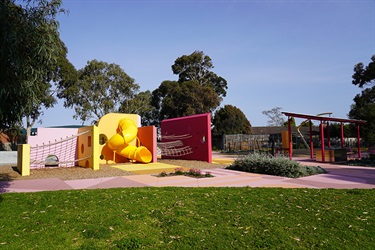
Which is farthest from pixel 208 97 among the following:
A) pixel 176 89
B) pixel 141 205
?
pixel 141 205

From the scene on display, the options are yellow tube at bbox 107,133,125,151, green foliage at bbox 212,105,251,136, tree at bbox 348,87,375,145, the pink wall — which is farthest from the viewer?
green foliage at bbox 212,105,251,136

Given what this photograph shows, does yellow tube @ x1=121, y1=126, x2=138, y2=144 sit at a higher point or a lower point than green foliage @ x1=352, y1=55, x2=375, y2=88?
lower

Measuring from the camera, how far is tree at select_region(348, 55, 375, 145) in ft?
75.7

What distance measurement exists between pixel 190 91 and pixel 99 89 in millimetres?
12340

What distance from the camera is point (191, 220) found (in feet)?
15.0

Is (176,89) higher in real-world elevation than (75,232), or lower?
higher

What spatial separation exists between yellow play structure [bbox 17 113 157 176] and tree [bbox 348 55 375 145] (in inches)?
755

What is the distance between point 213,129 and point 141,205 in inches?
1556

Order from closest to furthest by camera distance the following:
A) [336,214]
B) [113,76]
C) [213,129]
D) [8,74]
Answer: [336,214], [8,74], [113,76], [213,129]

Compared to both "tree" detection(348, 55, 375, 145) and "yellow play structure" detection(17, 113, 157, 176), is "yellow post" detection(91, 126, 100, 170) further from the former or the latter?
"tree" detection(348, 55, 375, 145)

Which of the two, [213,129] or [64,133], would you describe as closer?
[64,133]

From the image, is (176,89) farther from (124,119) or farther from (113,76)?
(124,119)

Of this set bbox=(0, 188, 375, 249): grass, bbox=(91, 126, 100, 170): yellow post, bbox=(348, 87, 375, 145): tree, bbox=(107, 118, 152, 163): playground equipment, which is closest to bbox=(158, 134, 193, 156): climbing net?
bbox=(107, 118, 152, 163): playground equipment

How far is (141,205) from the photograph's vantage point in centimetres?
541
